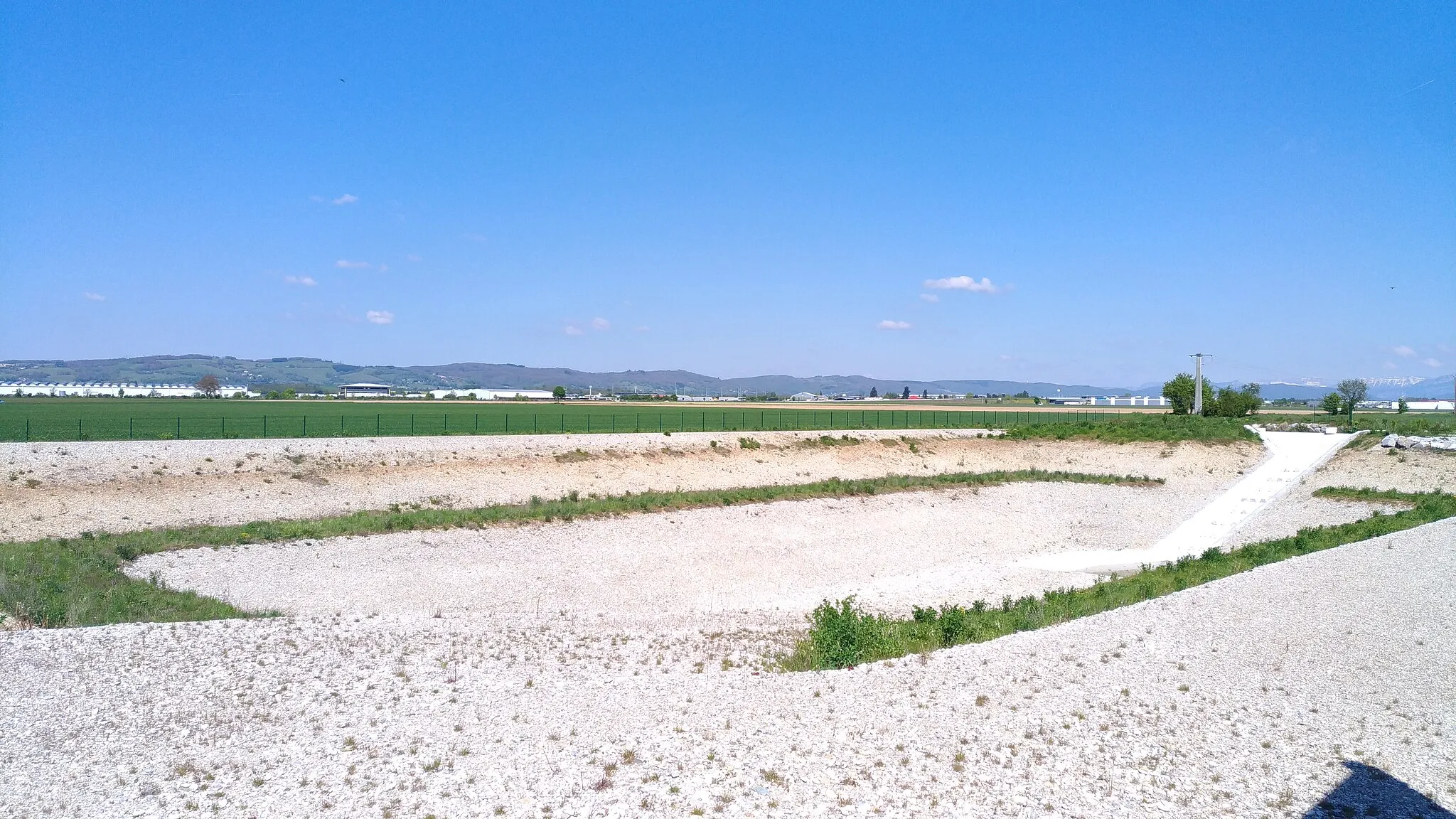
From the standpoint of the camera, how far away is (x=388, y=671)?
46.8 feet

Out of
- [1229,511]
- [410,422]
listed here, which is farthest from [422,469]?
[1229,511]

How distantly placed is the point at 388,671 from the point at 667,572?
15.3m

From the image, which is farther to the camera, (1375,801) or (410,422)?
(410,422)

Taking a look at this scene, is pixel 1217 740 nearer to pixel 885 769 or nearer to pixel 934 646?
pixel 885 769

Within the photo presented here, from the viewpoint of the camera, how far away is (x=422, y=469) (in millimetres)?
40844

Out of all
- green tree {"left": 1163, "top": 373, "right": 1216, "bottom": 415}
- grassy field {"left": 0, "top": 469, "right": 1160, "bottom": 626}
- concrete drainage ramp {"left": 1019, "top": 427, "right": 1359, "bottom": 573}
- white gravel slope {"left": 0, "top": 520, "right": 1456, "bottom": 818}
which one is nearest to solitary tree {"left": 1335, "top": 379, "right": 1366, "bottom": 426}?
green tree {"left": 1163, "top": 373, "right": 1216, "bottom": 415}

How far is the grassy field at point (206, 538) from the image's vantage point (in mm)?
18594

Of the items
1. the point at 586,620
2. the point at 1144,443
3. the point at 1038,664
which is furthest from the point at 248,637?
the point at 1144,443

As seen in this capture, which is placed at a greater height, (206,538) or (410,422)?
(410,422)

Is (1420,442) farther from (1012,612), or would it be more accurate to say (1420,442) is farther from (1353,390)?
(1353,390)

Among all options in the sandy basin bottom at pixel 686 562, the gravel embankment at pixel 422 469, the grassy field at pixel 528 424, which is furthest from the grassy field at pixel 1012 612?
the grassy field at pixel 528 424

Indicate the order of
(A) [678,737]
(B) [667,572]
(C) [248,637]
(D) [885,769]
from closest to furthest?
(D) [885,769] < (A) [678,737] < (C) [248,637] < (B) [667,572]

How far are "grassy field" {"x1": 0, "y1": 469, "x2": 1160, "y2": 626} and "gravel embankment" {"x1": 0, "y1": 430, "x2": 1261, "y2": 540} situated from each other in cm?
219

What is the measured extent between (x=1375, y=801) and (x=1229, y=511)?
4021 cm
